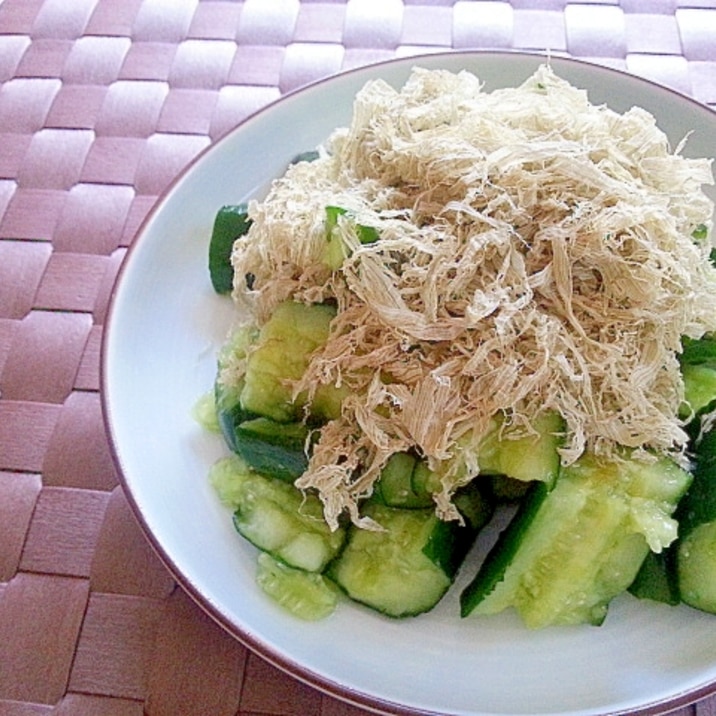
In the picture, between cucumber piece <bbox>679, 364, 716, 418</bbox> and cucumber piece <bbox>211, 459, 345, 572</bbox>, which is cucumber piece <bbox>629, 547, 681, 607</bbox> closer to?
cucumber piece <bbox>679, 364, 716, 418</bbox>

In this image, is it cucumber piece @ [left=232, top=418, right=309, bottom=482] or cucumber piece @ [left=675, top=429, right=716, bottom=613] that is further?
cucumber piece @ [left=232, top=418, right=309, bottom=482]

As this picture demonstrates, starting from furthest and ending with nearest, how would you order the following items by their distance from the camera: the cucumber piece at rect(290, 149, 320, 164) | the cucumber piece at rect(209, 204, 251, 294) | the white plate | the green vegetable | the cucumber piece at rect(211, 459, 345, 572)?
the cucumber piece at rect(290, 149, 320, 164), the cucumber piece at rect(209, 204, 251, 294), the green vegetable, the cucumber piece at rect(211, 459, 345, 572), the white plate

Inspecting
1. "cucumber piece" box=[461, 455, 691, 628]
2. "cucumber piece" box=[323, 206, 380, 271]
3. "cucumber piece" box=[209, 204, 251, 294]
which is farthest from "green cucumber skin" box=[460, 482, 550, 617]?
"cucumber piece" box=[209, 204, 251, 294]

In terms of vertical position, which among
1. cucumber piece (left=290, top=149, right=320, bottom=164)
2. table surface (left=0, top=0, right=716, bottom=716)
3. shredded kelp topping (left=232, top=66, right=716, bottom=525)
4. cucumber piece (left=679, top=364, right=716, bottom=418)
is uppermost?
shredded kelp topping (left=232, top=66, right=716, bottom=525)

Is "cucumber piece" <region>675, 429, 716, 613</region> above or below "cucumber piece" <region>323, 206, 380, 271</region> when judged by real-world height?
below

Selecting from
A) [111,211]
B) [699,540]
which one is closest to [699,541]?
[699,540]

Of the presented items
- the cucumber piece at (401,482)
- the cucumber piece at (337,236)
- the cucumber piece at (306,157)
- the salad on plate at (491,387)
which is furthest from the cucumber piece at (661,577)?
the cucumber piece at (306,157)

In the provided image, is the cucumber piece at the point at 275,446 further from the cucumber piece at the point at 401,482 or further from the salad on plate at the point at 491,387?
the cucumber piece at the point at 401,482

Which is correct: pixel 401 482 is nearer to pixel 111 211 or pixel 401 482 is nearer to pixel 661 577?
pixel 661 577
